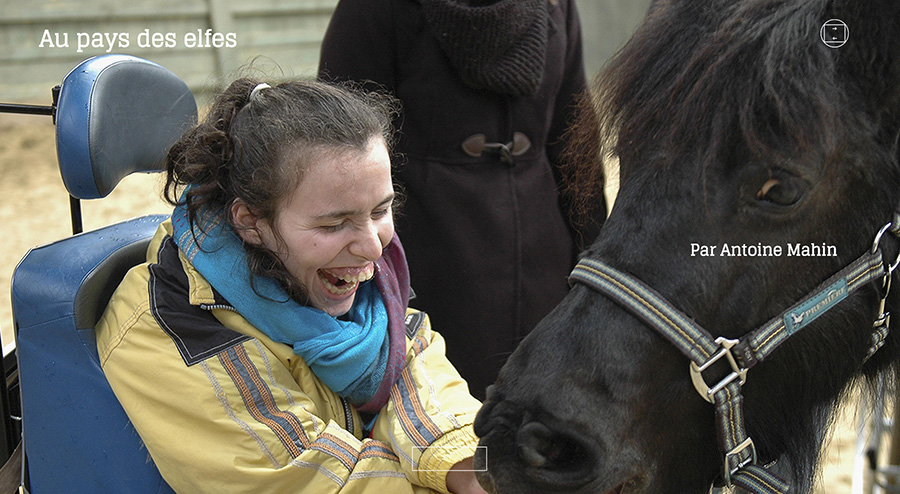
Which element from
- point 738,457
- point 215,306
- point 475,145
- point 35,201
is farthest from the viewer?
point 35,201

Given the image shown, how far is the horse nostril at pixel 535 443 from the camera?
1.07m

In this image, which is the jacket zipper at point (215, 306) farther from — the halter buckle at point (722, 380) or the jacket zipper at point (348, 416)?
the halter buckle at point (722, 380)

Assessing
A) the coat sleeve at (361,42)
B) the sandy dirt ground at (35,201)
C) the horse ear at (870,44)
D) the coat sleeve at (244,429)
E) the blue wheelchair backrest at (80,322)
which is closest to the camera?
the horse ear at (870,44)

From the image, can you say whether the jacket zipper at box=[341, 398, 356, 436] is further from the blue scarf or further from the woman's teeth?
the woman's teeth

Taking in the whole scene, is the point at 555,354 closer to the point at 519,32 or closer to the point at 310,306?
the point at 310,306

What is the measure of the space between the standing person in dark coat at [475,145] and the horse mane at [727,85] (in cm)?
65

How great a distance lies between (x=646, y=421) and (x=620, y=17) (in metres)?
7.24

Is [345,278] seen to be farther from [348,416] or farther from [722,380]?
[722,380]

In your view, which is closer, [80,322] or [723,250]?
[723,250]

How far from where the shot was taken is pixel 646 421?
3.71 ft

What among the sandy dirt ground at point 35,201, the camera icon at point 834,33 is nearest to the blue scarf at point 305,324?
the camera icon at point 834,33

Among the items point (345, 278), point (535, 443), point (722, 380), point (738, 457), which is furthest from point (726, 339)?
point (345, 278)

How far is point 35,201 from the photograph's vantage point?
7.24 metres

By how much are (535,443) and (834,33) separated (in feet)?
2.38
